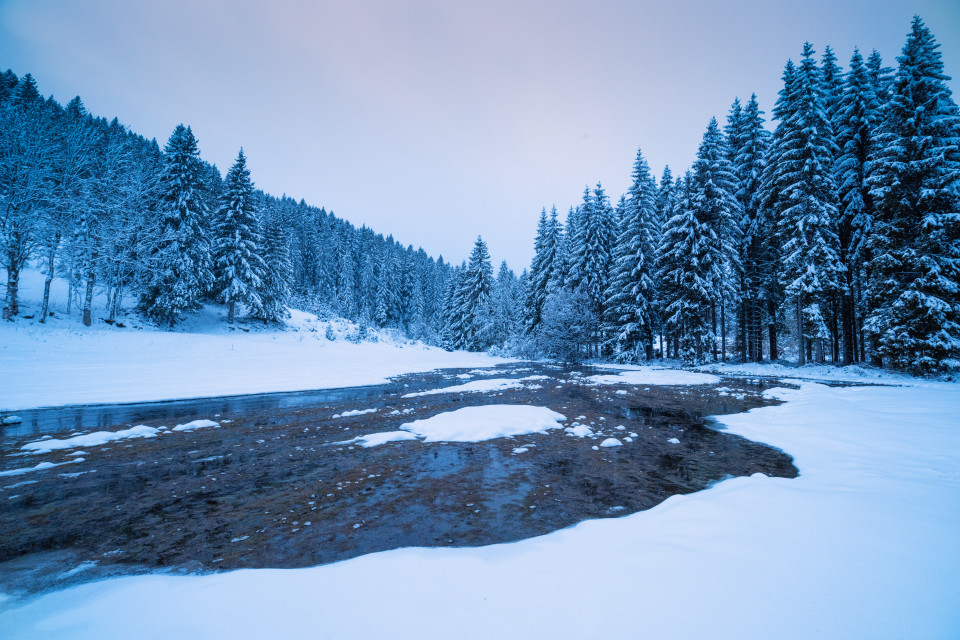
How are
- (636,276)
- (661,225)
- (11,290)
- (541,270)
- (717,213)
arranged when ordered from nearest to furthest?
1. (11,290)
2. (717,213)
3. (636,276)
4. (661,225)
5. (541,270)

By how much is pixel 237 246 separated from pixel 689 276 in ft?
122

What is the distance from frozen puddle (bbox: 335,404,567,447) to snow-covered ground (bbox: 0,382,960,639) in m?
4.53

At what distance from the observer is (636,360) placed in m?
31.3

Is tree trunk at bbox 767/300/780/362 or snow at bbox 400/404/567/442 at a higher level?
tree trunk at bbox 767/300/780/362

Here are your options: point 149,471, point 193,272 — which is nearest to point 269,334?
point 193,272

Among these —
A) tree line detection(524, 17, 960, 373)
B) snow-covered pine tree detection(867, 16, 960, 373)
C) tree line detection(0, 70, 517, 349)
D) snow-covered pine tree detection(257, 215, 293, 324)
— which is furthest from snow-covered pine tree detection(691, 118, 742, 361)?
snow-covered pine tree detection(257, 215, 293, 324)

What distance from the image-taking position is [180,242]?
29.5 m

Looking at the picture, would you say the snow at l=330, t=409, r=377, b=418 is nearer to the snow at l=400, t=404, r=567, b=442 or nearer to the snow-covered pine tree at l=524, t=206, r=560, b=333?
the snow at l=400, t=404, r=567, b=442

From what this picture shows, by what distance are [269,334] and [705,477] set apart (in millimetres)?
36394

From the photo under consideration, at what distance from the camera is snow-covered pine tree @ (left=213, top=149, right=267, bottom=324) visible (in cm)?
3294

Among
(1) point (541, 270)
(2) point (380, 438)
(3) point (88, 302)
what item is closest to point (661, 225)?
(1) point (541, 270)

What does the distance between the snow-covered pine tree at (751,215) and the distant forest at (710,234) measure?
14 centimetres

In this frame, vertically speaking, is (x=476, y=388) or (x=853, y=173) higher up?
(x=853, y=173)

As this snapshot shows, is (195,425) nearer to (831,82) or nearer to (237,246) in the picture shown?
(237,246)
